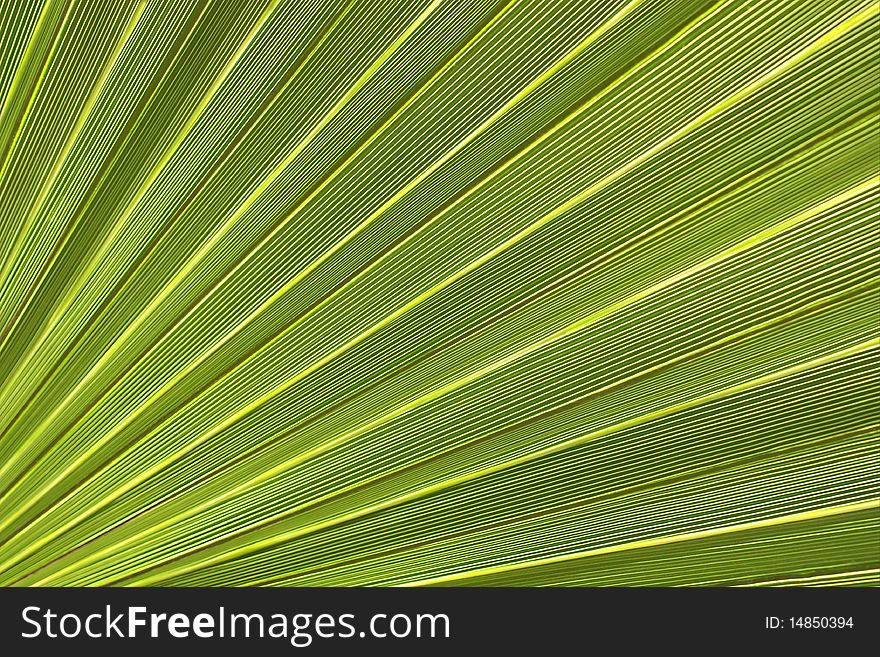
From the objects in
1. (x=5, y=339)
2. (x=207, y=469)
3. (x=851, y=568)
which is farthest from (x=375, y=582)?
(x=5, y=339)

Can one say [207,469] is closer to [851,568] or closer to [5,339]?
[5,339]

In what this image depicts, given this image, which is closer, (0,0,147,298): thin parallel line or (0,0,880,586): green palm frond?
(0,0,880,586): green palm frond

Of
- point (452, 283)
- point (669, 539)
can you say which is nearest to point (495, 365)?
point (452, 283)

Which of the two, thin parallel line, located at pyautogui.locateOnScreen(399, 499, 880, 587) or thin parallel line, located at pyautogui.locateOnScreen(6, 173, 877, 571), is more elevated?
thin parallel line, located at pyautogui.locateOnScreen(6, 173, 877, 571)

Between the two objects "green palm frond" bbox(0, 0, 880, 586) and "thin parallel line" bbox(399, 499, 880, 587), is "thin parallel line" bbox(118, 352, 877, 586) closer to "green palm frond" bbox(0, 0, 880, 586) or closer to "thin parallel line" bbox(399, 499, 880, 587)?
"green palm frond" bbox(0, 0, 880, 586)

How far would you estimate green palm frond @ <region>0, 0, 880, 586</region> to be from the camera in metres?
0.53

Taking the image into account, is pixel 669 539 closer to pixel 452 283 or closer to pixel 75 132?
pixel 452 283

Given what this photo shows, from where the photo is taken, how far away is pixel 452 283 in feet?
2.19

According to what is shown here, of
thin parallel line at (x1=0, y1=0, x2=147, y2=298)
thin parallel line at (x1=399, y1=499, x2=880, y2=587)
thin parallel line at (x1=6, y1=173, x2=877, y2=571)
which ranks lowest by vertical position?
thin parallel line at (x1=399, y1=499, x2=880, y2=587)

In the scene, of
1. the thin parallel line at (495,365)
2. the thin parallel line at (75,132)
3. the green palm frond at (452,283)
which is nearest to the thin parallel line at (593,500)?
the green palm frond at (452,283)

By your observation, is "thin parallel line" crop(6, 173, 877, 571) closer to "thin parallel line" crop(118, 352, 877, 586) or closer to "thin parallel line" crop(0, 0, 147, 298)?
"thin parallel line" crop(118, 352, 877, 586)

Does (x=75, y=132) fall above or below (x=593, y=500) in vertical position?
above

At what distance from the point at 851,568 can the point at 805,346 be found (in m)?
0.25

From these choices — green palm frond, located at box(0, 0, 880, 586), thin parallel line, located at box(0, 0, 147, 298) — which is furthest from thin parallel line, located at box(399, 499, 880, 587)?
thin parallel line, located at box(0, 0, 147, 298)
